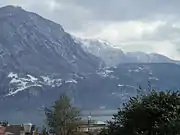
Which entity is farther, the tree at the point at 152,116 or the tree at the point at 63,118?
the tree at the point at 63,118

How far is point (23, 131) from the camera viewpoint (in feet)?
217

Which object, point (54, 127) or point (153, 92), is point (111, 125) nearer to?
point (153, 92)

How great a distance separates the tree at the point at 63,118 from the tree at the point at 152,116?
47.2 metres

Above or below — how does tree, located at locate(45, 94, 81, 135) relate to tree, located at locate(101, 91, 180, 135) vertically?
above

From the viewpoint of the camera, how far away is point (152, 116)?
17984 millimetres

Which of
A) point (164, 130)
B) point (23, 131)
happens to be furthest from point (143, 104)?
point (23, 131)

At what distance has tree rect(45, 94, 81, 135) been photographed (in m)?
67.4

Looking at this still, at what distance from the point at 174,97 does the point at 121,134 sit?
225 cm

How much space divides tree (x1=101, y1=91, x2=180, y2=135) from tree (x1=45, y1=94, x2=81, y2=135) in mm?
47171

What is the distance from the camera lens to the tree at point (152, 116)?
1691cm

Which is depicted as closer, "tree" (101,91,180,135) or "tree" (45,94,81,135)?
"tree" (101,91,180,135)

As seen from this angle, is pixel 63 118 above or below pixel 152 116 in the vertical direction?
above

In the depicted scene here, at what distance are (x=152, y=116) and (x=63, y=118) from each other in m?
51.8

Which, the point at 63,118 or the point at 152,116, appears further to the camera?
the point at 63,118
